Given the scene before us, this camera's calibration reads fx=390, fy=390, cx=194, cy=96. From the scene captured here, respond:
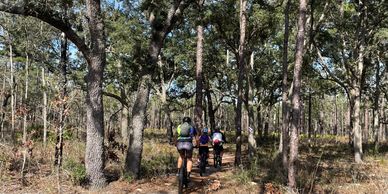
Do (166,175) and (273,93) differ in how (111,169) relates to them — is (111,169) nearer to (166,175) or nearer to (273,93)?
(166,175)

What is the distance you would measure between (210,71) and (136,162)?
66.3ft

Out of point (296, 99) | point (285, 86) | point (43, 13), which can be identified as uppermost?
point (43, 13)

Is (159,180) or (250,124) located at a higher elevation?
(250,124)

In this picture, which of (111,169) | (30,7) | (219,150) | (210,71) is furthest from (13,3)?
(210,71)

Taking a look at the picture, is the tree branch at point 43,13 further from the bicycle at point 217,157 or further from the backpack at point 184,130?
the bicycle at point 217,157

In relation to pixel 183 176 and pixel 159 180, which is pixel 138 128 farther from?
pixel 183 176

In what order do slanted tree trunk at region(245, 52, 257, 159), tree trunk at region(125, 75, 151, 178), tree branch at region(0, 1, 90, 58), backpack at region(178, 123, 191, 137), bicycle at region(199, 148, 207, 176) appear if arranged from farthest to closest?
slanted tree trunk at region(245, 52, 257, 159) → bicycle at region(199, 148, 207, 176) → tree trunk at region(125, 75, 151, 178) → backpack at region(178, 123, 191, 137) → tree branch at region(0, 1, 90, 58)

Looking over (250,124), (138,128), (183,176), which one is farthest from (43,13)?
(250,124)

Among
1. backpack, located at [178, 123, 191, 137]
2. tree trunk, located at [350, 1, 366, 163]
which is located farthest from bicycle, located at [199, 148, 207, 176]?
tree trunk, located at [350, 1, 366, 163]

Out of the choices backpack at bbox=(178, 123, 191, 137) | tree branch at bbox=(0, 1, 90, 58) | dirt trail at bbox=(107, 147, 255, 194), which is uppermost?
tree branch at bbox=(0, 1, 90, 58)

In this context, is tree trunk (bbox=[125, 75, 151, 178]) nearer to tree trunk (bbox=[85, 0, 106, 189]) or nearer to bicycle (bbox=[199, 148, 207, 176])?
tree trunk (bbox=[85, 0, 106, 189])

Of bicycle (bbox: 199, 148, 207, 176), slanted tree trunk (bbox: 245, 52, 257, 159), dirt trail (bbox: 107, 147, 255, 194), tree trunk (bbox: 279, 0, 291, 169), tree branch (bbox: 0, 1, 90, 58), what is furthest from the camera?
slanted tree trunk (bbox: 245, 52, 257, 159)

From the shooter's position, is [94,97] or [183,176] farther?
[94,97]

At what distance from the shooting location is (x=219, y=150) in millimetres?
15406
